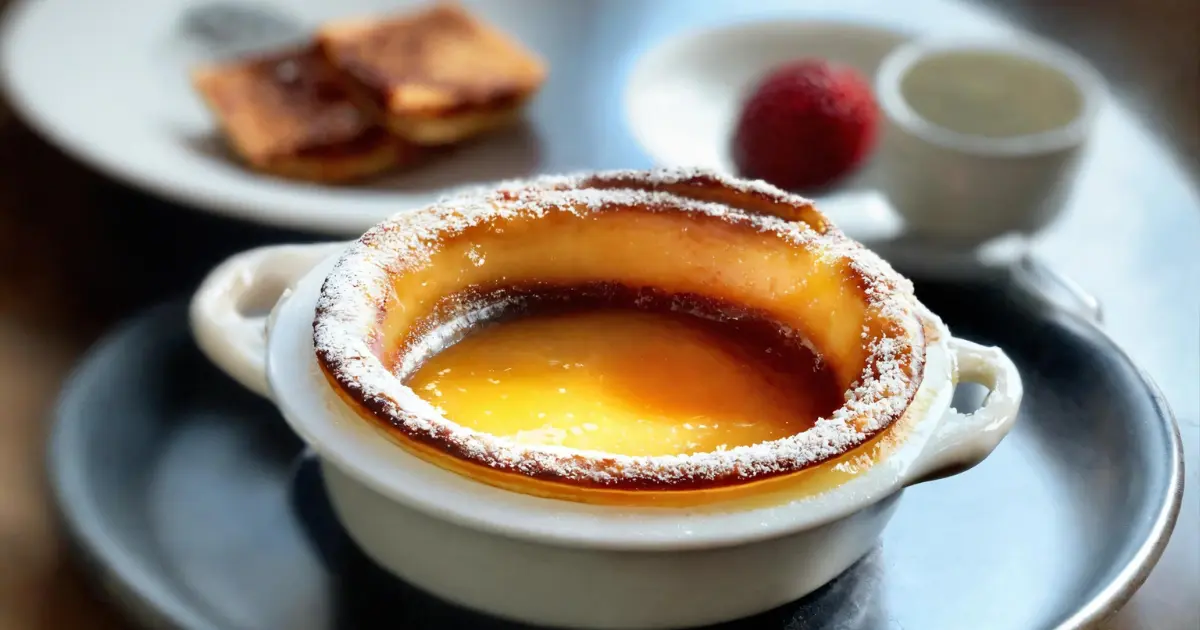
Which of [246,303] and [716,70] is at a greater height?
[246,303]

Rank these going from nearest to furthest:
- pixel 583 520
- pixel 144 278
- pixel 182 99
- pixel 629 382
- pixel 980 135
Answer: pixel 583 520 < pixel 629 382 < pixel 144 278 < pixel 980 135 < pixel 182 99

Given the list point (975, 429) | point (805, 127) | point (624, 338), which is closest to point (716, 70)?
point (805, 127)

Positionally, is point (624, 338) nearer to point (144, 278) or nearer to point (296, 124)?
point (144, 278)

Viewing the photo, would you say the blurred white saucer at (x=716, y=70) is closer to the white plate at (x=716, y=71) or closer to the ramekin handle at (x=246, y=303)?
the white plate at (x=716, y=71)

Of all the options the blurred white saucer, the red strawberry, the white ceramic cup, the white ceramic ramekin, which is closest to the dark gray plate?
the white ceramic ramekin

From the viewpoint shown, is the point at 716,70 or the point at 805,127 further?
the point at 716,70

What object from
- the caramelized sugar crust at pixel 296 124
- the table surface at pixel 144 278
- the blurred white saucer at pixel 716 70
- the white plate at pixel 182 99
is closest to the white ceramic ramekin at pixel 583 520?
the table surface at pixel 144 278

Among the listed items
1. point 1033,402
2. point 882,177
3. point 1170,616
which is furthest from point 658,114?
point 1170,616
